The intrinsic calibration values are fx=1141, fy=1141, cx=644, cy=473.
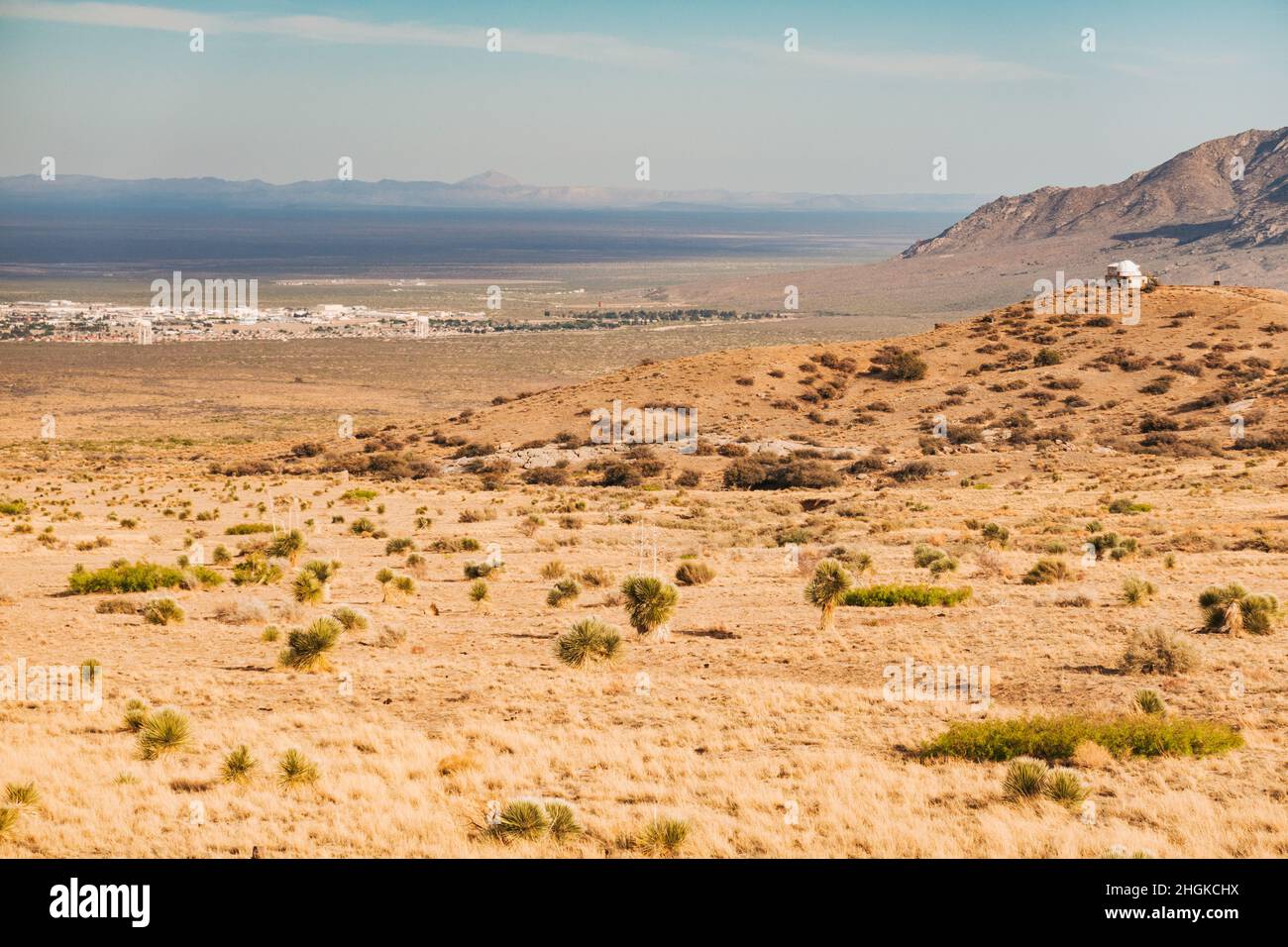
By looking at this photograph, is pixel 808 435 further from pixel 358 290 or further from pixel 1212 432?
pixel 358 290

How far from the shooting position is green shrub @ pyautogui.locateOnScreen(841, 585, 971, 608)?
60.6ft

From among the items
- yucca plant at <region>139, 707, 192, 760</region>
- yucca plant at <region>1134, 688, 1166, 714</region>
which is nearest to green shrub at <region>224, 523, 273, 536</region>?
yucca plant at <region>139, 707, 192, 760</region>

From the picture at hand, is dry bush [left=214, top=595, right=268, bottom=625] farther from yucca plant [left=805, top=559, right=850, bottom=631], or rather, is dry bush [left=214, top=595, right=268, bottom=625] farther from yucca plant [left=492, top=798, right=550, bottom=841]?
yucca plant [left=492, top=798, right=550, bottom=841]

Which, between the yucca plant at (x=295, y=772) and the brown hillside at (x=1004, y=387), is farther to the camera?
the brown hillside at (x=1004, y=387)

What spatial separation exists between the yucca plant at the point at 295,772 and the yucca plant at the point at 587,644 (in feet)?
16.9

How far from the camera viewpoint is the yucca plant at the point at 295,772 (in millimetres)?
10016

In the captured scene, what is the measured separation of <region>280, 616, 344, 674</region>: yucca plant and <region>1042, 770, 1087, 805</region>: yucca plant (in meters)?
9.19

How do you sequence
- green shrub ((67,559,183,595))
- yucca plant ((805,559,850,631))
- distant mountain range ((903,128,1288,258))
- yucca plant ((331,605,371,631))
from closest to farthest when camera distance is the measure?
yucca plant ((805,559,850,631)) → yucca plant ((331,605,371,631)) → green shrub ((67,559,183,595)) → distant mountain range ((903,128,1288,258))

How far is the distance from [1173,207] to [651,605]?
592ft

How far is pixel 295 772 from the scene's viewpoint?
10078 millimetres

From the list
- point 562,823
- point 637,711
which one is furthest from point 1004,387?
point 562,823

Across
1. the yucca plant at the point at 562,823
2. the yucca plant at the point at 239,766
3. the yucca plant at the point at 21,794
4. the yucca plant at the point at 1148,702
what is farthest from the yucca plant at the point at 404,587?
the yucca plant at the point at 1148,702

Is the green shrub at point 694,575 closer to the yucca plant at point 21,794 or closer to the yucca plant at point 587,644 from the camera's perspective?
the yucca plant at point 587,644
